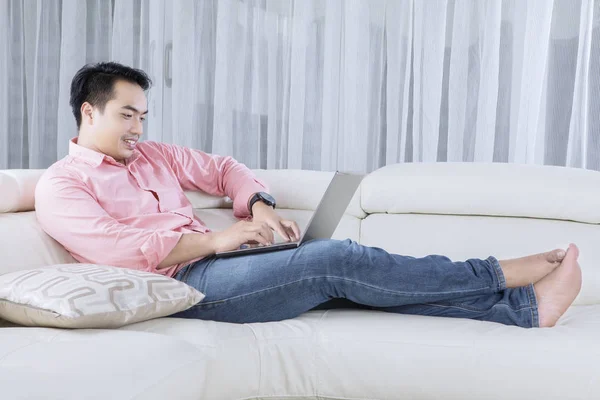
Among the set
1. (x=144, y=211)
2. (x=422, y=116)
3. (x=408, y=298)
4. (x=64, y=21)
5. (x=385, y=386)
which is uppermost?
(x=64, y=21)

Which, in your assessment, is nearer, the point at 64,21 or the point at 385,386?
the point at 385,386

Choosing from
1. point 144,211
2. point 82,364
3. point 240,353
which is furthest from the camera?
point 144,211

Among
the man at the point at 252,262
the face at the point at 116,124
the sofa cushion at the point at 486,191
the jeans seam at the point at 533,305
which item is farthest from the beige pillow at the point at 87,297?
the sofa cushion at the point at 486,191

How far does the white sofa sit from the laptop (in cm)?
17

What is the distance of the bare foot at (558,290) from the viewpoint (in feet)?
4.99

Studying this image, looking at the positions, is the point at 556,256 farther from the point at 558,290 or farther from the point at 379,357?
the point at 379,357

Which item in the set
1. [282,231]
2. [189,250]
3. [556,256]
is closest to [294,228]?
[282,231]

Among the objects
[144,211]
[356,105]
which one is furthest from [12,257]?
[356,105]

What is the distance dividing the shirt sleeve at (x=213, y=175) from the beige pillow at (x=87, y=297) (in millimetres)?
591

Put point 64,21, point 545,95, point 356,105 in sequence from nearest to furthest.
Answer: point 545,95, point 356,105, point 64,21

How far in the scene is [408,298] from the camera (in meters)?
1.54

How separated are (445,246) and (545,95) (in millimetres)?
1098

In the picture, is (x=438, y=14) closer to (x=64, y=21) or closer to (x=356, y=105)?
(x=356, y=105)

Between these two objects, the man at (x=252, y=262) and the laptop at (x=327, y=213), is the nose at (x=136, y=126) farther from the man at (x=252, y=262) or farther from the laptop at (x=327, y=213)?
the laptop at (x=327, y=213)
